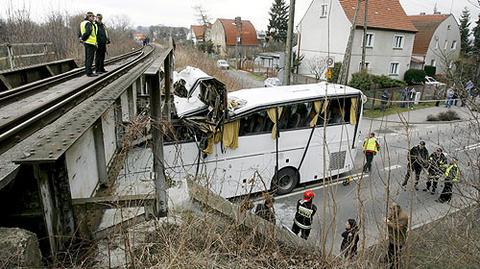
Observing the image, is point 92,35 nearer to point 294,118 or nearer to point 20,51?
point 294,118

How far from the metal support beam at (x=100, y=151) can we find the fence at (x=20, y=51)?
9.18 meters

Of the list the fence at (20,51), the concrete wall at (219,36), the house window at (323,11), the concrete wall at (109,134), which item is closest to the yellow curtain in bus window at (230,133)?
the concrete wall at (109,134)

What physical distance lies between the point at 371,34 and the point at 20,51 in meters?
26.5

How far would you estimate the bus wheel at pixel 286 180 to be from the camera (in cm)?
933

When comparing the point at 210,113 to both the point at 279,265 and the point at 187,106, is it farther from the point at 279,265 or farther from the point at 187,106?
the point at 279,265

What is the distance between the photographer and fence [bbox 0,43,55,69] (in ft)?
35.0

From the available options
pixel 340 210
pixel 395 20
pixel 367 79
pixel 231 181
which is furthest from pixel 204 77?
pixel 395 20

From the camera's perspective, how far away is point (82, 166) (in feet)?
11.0

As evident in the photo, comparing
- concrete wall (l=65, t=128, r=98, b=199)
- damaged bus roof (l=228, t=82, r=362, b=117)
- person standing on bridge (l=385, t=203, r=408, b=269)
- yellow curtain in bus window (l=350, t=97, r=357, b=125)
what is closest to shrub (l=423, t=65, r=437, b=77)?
yellow curtain in bus window (l=350, t=97, r=357, b=125)

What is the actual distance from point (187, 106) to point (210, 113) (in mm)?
711

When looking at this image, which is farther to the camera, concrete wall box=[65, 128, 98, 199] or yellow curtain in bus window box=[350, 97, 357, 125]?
yellow curtain in bus window box=[350, 97, 357, 125]

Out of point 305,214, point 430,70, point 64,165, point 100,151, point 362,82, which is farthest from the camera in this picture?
point 430,70

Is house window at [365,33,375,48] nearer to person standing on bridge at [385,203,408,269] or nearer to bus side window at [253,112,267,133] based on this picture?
bus side window at [253,112,267,133]

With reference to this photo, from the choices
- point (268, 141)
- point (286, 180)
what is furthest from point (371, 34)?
point (268, 141)
